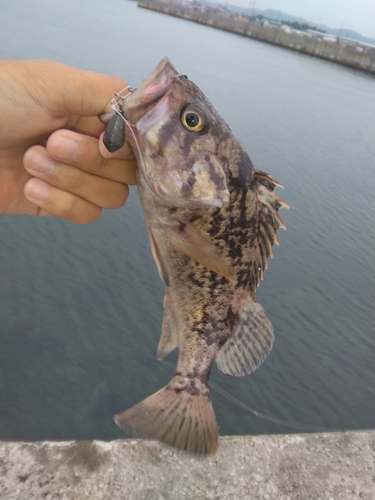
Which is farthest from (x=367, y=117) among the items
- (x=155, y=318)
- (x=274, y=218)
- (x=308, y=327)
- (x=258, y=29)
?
(x=258, y=29)

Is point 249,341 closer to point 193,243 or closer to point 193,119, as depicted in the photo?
point 193,243

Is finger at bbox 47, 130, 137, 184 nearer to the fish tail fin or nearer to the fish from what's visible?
the fish

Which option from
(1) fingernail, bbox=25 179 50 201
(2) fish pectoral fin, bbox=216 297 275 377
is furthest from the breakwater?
(1) fingernail, bbox=25 179 50 201

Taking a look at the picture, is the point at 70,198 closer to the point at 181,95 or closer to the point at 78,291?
the point at 181,95

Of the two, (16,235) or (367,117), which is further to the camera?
(367,117)

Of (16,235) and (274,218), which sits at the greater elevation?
(274,218)

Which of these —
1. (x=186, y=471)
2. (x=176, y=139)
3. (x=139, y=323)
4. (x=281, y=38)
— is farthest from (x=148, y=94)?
(x=281, y=38)
